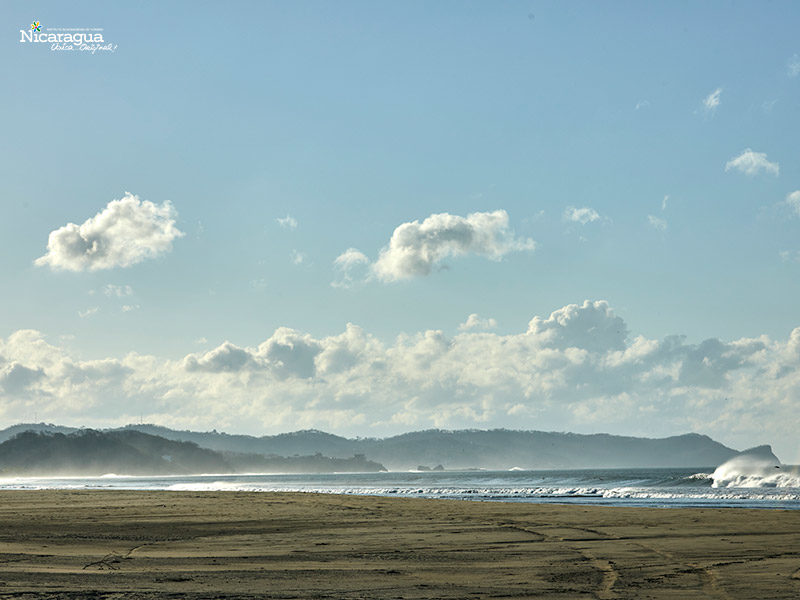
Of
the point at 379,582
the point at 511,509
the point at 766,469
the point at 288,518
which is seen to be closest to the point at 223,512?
the point at 288,518

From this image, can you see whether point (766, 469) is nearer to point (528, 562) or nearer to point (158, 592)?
point (528, 562)

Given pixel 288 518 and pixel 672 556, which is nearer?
pixel 672 556

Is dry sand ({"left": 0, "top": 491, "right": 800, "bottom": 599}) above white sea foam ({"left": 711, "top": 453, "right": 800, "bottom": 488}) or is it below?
above

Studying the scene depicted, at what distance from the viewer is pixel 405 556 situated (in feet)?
51.3

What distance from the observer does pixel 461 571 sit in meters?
13.6

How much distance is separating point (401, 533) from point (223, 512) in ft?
37.2

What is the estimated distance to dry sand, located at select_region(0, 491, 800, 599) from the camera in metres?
11.7

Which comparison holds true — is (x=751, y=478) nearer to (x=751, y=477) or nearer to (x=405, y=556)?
(x=751, y=477)

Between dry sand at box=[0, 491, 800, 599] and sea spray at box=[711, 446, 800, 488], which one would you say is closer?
dry sand at box=[0, 491, 800, 599]

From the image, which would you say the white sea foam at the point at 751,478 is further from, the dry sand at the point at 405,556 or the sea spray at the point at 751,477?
the dry sand at the point at 405,556

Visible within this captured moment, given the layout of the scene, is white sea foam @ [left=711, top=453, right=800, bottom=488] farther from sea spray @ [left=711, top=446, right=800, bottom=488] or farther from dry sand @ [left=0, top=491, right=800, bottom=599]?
dry sand @ [left=0, top=491, right=800, bottom=599]

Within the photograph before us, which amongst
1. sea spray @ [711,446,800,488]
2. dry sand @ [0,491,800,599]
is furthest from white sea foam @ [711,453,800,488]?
dry sand @ [0,491,800,599]

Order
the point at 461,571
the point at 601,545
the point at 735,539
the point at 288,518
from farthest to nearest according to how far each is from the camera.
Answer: the point at 288,518, the point at 735,539, the point at 601,545, the point at 461,571

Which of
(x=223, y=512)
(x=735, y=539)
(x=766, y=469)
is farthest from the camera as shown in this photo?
(x=766, y=469)
